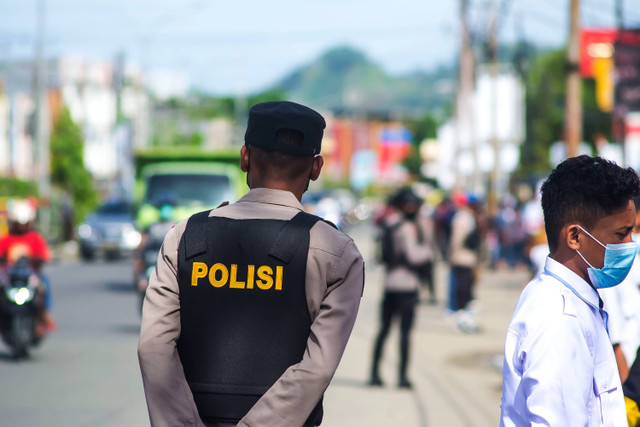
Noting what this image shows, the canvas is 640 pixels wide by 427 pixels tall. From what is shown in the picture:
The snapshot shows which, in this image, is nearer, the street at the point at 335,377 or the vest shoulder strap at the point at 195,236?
the vest shoulder strap at the point at 195,236

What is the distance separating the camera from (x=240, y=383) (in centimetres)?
318

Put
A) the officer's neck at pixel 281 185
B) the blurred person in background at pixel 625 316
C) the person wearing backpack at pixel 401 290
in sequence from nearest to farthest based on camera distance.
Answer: the officer's neck at pixel 281 185
the blurred person in background at pixel 625 316
the person wearing backpack at pixel 401 290

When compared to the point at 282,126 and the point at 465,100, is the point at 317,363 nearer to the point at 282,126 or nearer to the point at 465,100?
the point at 282,126

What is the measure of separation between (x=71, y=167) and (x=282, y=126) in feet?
142

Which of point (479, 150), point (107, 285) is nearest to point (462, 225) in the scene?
point (107, 285)

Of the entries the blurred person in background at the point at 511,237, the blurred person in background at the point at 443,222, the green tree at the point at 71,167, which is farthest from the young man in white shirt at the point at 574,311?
the green tree at the point at 71,167

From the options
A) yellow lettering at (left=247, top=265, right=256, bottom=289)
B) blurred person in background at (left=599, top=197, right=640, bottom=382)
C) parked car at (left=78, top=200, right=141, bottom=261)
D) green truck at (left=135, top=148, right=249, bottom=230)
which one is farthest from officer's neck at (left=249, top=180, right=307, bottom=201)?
parked car at (left=78, top=200, right=141, bottom=261)

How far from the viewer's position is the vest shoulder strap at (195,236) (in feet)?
10.6

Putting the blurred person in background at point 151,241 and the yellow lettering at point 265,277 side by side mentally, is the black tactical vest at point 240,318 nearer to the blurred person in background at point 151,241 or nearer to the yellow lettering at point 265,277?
the yellow lettering at point 265,277

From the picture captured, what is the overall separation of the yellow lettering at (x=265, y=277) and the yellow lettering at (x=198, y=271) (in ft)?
0.53

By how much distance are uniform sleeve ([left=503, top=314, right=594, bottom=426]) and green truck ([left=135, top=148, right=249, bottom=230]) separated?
1549 cm

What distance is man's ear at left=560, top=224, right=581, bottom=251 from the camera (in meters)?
3.00

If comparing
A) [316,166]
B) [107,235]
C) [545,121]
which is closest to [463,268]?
[316,166]

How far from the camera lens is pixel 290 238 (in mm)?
3229
